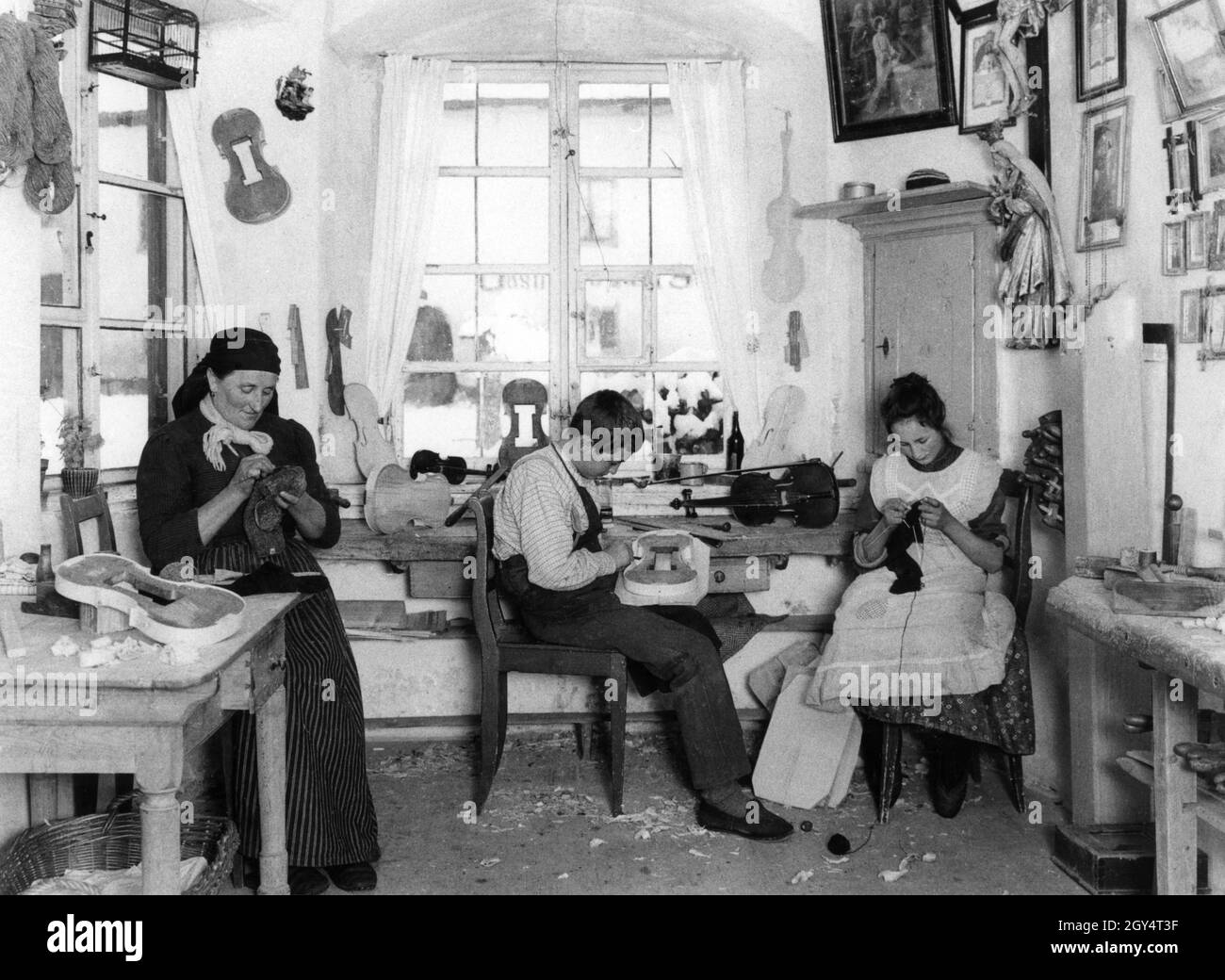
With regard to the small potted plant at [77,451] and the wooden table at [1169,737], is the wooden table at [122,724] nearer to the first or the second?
the small potted plant at [77,451]

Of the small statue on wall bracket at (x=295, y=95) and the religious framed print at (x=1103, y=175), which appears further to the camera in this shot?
the small statue on wall bracket at (x=295, y=95)

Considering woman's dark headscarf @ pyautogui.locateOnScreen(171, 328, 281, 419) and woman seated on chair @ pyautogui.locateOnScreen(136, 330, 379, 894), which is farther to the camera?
woman's dark headscarf @ pyautogui.locateOnScreen(171, 328, 281, 419)

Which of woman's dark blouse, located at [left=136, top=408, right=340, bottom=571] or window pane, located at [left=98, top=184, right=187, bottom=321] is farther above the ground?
window pane, located at [left=98, top=184, right=187, bottom=321]

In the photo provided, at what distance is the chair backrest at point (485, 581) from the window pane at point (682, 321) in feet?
5.04

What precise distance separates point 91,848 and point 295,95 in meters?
3.23

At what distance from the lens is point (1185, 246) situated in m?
3.68

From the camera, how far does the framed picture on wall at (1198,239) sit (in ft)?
11.7

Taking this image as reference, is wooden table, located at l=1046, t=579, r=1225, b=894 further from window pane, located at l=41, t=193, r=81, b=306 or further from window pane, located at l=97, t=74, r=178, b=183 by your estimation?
window pane, located at l=97, t=74, r=178, b=183

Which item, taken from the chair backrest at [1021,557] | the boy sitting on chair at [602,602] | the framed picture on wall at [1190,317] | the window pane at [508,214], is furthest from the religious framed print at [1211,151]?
the window pane at [508,214]

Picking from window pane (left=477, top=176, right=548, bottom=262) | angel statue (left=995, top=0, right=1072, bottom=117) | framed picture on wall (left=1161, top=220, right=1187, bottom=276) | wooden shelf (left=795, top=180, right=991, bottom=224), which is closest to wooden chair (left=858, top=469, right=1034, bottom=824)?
framed picture on wall (left=1161, top=220, right=1187, bottom=276)

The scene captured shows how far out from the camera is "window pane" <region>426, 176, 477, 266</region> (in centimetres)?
566

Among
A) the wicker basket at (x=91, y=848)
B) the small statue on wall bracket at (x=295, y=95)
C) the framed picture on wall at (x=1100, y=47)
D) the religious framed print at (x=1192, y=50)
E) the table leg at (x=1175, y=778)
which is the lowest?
the wicker basket at (x=91, y=848)
